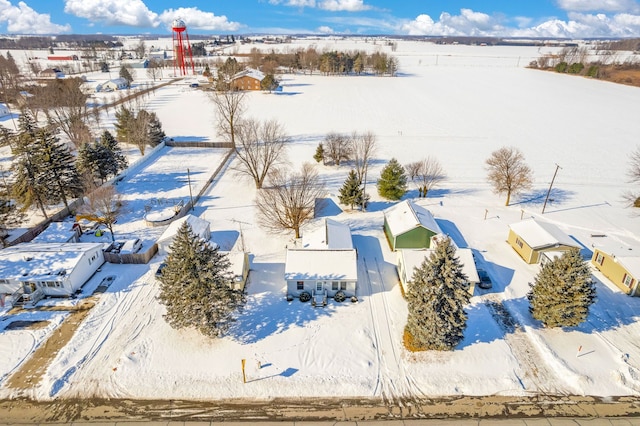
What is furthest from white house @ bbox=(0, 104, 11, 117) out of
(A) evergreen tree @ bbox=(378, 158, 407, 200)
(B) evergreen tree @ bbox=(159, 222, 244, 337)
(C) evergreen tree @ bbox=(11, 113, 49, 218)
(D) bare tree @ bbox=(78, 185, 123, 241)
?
(A) evergreen tree @ bbox=(378, 158, 407, 200)

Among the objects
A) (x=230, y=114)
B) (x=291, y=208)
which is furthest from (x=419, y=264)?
(x=230, y=114)

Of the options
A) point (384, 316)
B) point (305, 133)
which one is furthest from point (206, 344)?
point (305, 133)

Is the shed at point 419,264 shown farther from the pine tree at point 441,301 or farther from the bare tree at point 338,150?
the bare tree at point 338,150

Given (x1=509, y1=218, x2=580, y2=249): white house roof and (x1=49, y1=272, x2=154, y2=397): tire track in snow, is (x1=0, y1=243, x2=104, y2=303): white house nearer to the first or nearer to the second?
(x1=49, y1=272, x2=154, y2=397): tire track in snow

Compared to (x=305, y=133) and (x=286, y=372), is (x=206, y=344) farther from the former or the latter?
(x=305, y=133)

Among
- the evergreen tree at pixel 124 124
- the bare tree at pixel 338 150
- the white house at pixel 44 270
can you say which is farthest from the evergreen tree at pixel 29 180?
the bare tree at pixel 338 150

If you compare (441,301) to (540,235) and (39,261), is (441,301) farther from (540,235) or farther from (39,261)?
(39,261)
